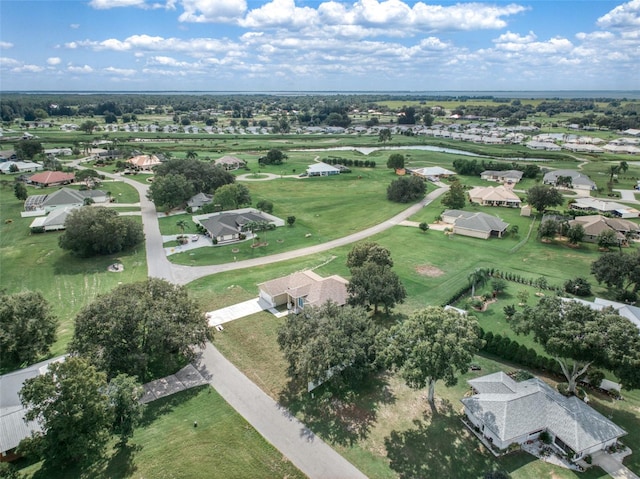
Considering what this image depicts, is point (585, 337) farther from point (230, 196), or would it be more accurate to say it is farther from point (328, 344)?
point (230, 196)

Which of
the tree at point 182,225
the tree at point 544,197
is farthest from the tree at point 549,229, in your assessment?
the tree at point 182,225

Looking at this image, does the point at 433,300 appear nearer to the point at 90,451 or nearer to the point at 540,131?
the point at 90,451

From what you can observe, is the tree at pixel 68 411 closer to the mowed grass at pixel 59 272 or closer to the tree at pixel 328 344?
the tree at pixel 328 344

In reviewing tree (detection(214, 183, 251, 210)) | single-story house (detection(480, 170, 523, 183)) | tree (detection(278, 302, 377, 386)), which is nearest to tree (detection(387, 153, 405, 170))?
single-story house (detection(480, 170, 523, 183))

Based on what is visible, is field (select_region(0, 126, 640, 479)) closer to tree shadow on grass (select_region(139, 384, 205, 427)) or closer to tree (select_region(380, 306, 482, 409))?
tree shadow on grass (select_region(139, 384, 205, 427))

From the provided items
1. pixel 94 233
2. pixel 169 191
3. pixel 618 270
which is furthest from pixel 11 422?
pixel 618 270

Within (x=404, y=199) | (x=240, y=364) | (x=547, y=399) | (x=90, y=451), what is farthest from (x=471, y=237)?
(x=90, y=451)
